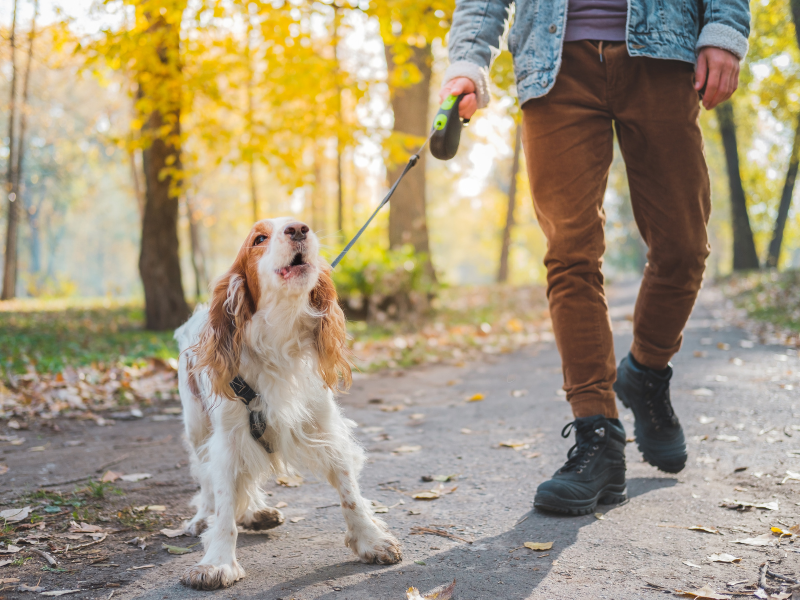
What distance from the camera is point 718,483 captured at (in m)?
2.83

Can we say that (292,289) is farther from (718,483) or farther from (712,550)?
(718,483)

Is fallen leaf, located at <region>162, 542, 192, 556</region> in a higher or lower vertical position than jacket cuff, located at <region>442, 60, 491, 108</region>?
lower

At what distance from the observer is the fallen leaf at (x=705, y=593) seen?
5.93ft

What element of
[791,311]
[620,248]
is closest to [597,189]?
[791,311]

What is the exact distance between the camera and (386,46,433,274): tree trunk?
39.2 feet

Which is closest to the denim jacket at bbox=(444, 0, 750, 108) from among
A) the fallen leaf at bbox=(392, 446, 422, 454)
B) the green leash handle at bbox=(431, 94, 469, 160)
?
the green leash handle at bbox=(431, 94, 469, 160)

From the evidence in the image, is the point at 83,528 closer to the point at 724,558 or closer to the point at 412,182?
the point at 724,558

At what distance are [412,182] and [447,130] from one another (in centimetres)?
946

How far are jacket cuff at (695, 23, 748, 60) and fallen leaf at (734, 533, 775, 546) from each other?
1740mm

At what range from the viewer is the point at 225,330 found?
2398mm

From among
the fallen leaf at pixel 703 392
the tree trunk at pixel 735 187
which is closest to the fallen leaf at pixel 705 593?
the fallen leaf at pixel 703 392

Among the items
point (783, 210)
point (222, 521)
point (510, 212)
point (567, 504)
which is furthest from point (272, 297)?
point (510, 212)

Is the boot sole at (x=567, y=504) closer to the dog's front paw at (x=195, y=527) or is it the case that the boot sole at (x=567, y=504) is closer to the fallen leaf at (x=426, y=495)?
the fallen leaf at (x=426, y=495)

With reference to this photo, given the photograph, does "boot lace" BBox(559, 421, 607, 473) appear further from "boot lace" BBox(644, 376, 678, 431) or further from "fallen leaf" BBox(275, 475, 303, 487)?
"fallen leaf" BBox(275, 475, 303, 487)
